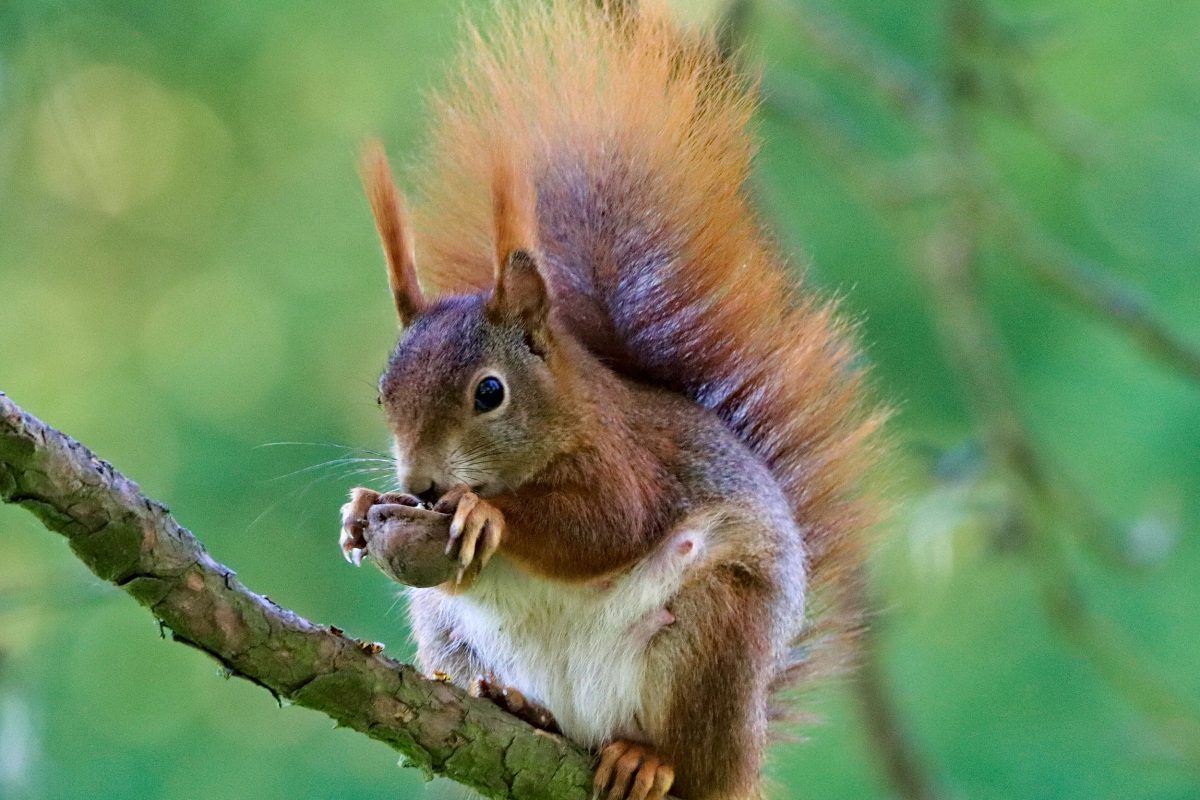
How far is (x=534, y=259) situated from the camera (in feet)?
6.66

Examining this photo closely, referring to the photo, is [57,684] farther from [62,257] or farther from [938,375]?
[938,375]

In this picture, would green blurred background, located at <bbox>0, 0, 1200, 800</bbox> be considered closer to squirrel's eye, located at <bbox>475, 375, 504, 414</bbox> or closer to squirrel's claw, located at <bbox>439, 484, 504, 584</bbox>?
squirrel's eye, located at <bbox>475, 375, 504, 414</bbox>

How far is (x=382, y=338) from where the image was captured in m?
3.50

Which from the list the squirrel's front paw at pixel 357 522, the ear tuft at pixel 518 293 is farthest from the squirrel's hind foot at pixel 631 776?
the ear tuft at pixel 518 293

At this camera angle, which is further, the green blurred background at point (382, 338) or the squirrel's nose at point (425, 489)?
the green blurred background at point (382, 338)

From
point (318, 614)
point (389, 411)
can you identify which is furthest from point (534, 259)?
point (318, 614)

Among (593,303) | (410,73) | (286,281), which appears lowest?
(593,303)

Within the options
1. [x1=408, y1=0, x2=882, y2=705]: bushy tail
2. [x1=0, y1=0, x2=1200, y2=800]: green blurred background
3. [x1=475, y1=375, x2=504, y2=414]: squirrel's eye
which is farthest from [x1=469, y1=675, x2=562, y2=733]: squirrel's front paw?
[x1=0, y1=0, x2=1200, y2=800]: green blurred background

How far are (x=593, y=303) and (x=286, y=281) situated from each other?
8.00ft

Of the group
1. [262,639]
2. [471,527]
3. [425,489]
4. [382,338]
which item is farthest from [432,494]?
[382,338]

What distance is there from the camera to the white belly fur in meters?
1.93

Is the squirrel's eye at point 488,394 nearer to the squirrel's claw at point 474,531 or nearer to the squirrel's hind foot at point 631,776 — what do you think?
the squirrel's claw at point 474,531

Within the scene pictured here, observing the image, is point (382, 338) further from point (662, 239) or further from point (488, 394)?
point (488, 394)

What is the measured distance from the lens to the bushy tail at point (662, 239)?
219 cm
